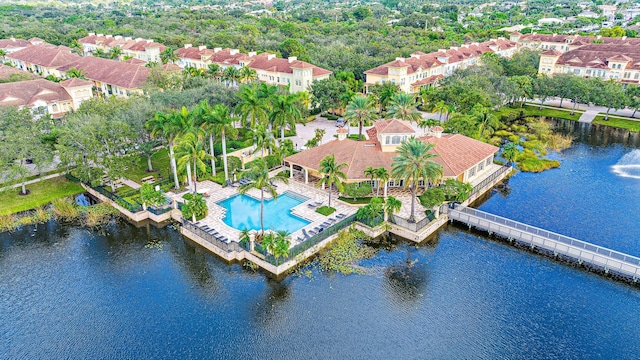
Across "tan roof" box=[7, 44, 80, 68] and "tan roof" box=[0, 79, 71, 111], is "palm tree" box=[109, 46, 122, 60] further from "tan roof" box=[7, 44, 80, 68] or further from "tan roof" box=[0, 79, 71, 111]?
"tan roof" box=[0, 79, 71, 111]

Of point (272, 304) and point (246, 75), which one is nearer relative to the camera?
point (272, 304)

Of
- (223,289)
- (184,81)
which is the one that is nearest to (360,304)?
(223,289)

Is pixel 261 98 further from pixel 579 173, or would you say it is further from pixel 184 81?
pixel 579 173

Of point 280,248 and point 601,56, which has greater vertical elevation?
point 601,56

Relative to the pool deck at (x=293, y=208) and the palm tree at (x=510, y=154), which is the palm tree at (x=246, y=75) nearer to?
the pool deck at (x=293, y=208)

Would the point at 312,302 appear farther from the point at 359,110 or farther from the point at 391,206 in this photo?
the point at 359,110

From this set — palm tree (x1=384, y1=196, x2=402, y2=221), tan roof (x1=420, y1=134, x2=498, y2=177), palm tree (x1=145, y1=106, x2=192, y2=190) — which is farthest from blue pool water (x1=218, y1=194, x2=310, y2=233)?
tan roof (x1=420, y1=134, x2=498, y2=177)

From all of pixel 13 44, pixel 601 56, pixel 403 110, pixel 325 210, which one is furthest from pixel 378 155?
pixel 13 44
